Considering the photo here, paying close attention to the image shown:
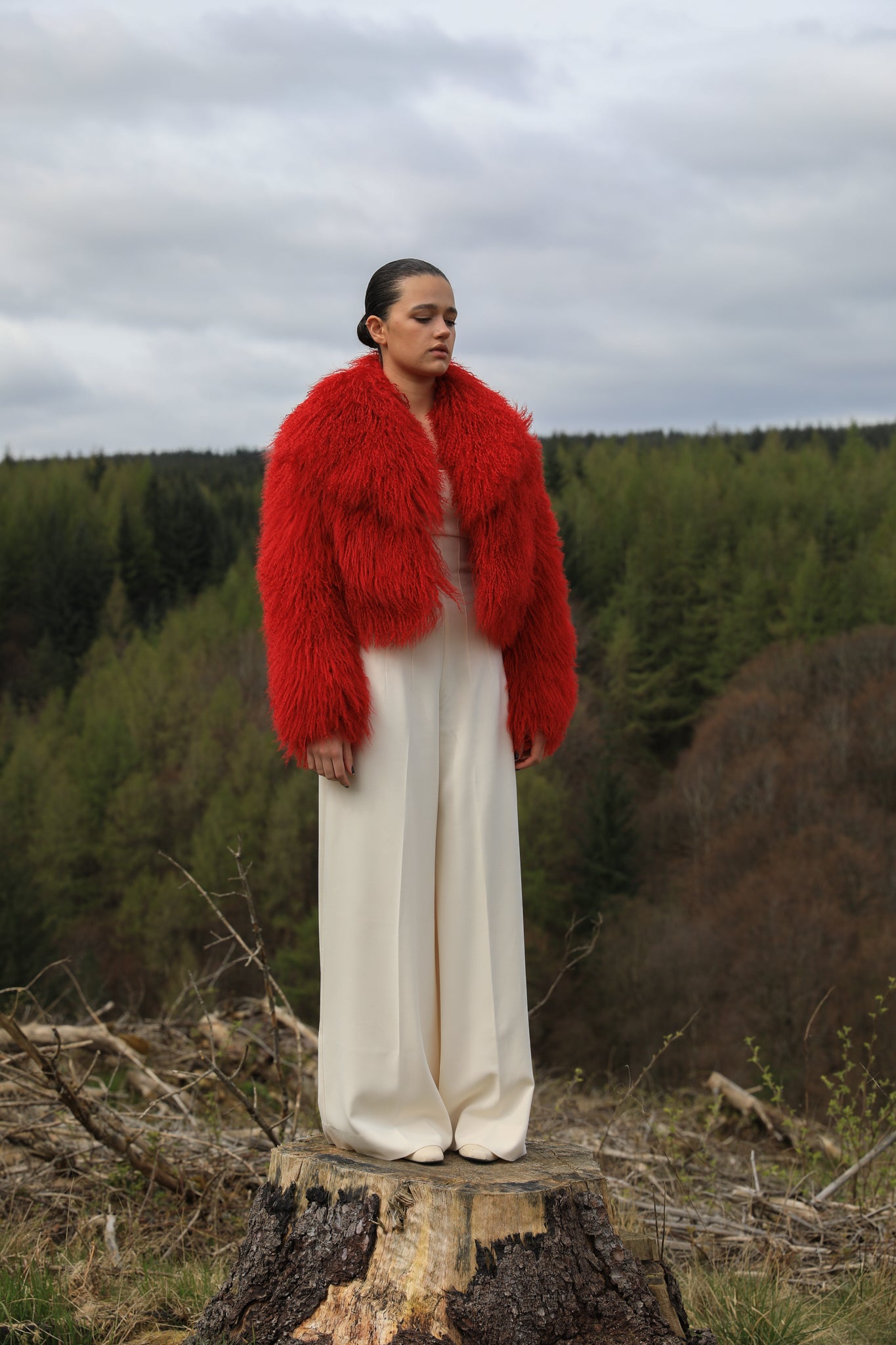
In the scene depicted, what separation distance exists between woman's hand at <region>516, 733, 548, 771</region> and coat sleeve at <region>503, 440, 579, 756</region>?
0.5 inches

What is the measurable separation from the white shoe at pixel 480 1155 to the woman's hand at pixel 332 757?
1.03 m

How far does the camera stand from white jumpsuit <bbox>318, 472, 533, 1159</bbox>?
3.56 m

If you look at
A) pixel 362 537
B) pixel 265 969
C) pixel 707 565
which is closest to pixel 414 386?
pixel 362 537

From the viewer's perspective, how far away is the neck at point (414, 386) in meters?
3.77

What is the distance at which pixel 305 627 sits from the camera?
3.51 metres

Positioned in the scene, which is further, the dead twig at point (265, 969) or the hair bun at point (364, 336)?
the dead twig at point (265, 969)

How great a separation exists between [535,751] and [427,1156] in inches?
46.5

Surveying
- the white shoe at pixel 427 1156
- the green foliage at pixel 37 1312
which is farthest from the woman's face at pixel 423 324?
the green foliage at pixel 37 1312

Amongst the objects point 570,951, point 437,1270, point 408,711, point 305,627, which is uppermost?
point 305,627

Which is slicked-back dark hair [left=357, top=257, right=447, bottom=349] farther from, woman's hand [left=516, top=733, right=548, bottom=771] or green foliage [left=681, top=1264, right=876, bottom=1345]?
green foliage [left=681, top=1264, right=876, bottom=1345]

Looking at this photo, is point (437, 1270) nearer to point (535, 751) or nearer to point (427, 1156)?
point (427, 1156)

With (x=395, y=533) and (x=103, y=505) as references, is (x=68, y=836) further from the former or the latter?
(x=395, y=533)

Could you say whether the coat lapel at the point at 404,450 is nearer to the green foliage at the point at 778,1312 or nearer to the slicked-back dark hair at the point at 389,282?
the slicked-back dark hair at the point at 389,282

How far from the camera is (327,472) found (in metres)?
3.54
